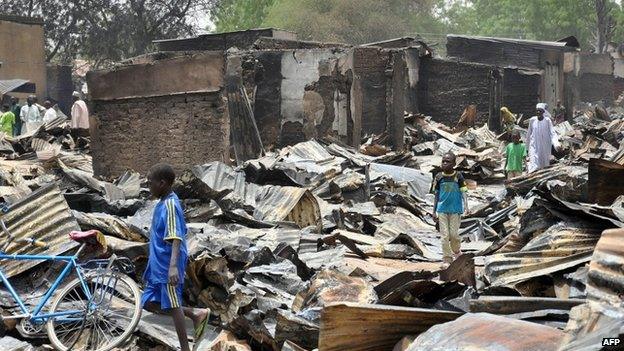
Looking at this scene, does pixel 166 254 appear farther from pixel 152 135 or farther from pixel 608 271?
pixel 152 135

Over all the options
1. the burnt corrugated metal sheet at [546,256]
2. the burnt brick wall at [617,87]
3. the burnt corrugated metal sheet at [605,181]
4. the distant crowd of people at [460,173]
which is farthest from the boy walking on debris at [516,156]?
the burnt brick wall at [617,87]

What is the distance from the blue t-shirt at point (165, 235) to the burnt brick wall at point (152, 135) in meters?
8.88

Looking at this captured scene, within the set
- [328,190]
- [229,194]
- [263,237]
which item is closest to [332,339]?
[263,237]

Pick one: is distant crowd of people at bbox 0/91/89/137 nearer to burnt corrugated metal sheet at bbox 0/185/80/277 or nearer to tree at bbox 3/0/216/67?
burnt corrugated metal sheet at bbox 0/185/80/277

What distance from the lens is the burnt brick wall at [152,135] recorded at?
14.3 meters

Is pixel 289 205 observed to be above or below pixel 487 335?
below

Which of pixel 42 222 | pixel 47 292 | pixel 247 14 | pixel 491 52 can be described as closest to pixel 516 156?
pixel 42 222

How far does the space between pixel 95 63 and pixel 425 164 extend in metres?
20.9

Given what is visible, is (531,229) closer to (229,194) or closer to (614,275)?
(614,275)

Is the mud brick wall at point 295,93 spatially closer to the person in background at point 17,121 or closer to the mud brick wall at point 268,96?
the mud brick wall at point 268,96

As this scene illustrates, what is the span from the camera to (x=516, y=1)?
66.9 m

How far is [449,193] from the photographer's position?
31.1 ft

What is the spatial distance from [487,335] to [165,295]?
2156 millimetres

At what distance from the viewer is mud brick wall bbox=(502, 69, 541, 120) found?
96.6ft
